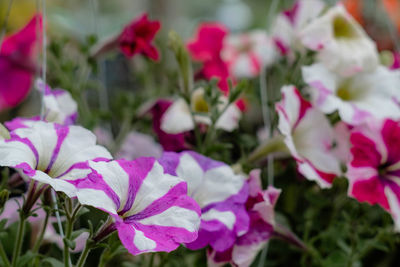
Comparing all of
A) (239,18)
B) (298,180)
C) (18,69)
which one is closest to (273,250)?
(298,180)

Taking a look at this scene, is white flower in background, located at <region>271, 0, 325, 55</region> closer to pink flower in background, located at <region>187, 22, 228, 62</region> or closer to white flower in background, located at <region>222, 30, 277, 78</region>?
pink flower in background, located at <region>187, 22, 228, 62</region>

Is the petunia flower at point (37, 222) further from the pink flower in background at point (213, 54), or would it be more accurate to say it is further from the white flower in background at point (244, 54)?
the white flower in background at point (244, 54)

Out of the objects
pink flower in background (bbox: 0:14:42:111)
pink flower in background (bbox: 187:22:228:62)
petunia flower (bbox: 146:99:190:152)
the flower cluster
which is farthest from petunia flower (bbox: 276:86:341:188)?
pink flower in background (bbox: 0:14:42:111)

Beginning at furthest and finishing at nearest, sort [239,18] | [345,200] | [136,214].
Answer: [239,18]
[345,200]
[136,214]

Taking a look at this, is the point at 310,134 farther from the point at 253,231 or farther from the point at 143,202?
the point at 143,202

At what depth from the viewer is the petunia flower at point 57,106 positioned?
1.49 ft

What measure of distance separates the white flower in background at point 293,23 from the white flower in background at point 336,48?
0.05 m

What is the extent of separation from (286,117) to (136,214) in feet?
0.67

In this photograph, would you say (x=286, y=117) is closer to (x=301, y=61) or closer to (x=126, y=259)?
(x=301, y=61)

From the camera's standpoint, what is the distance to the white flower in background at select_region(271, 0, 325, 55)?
0.64m

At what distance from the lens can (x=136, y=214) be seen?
13.6 inches

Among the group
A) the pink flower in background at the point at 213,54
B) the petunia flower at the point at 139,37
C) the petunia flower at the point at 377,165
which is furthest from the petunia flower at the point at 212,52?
the petunia flower at the point at 377,165

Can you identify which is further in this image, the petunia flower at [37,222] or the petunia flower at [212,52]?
the petunia flower at [212,52]

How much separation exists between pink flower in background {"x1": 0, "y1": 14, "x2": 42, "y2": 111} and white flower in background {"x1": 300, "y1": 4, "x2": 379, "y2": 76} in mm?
360
